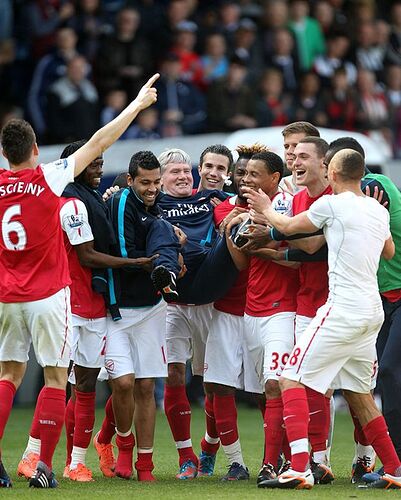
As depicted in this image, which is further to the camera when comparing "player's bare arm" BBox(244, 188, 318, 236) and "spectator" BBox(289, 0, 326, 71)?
"spectator" BBox(289, 0, 326, 71)

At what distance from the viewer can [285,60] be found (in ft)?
64.6

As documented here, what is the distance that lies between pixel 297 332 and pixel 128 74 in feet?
31.0

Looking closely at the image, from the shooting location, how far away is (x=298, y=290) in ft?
31.1

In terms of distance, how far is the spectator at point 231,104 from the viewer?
18.0 m

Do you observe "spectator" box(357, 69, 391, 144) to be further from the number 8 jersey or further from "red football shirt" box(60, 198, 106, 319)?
the number 8 jersey

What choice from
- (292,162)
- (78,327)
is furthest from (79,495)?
(292,162)

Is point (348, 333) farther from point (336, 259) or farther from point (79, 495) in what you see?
point (79, 495)

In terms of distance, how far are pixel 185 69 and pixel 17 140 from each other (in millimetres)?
9912

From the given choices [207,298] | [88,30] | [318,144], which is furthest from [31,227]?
[88,30]

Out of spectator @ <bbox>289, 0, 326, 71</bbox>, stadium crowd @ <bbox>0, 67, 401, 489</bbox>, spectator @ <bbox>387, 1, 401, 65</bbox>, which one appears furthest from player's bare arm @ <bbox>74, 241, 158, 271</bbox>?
spectator @ <bbox>387, 1, 401, 65</bbox>

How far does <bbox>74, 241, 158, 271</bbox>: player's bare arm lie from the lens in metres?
9.49

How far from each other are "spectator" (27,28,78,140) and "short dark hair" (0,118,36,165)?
8.55 m

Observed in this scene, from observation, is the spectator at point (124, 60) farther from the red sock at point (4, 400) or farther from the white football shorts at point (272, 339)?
the red sock at point (4, 400)

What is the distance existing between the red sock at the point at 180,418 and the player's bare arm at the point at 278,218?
1.84 metres
